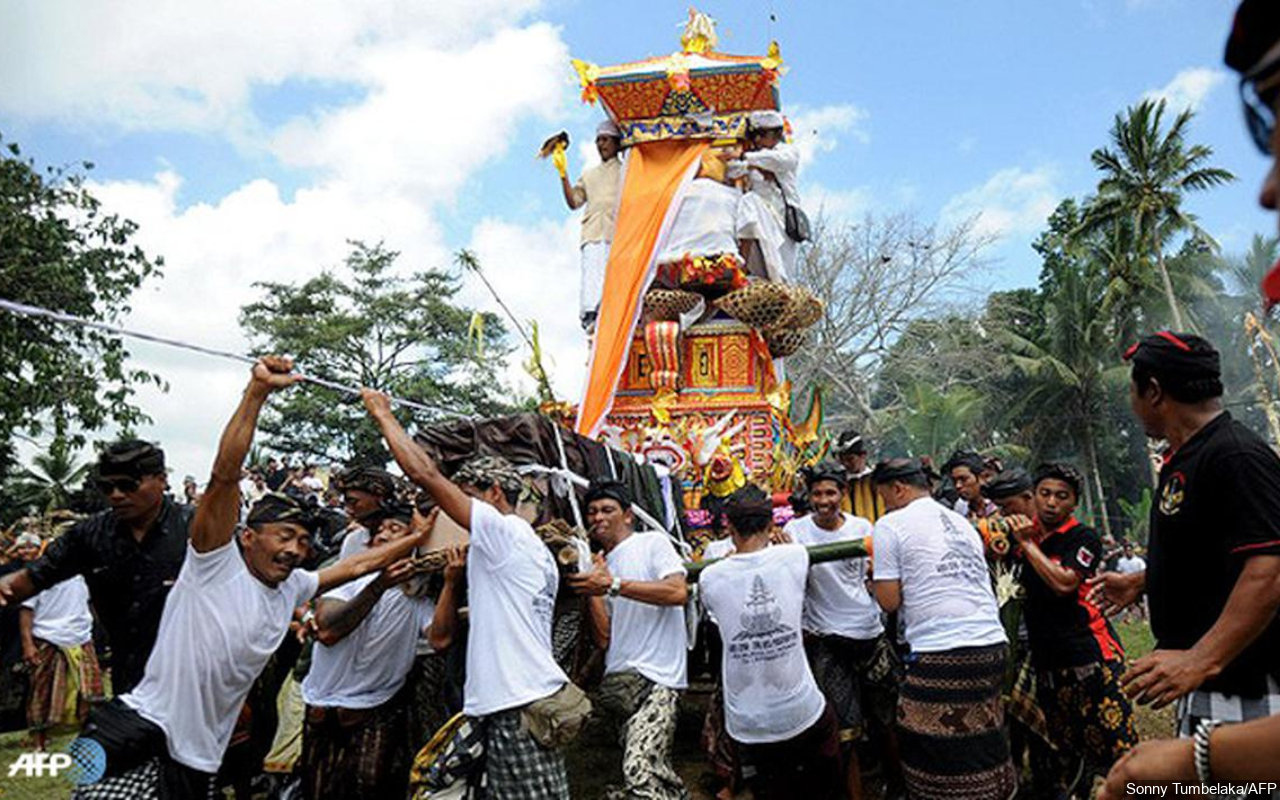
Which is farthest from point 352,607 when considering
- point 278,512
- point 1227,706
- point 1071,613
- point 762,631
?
point 1071,613

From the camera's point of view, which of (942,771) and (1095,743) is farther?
(1095,743)

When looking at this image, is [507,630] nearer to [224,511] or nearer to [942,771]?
[224,511]

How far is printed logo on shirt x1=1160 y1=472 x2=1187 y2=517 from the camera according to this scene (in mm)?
2455

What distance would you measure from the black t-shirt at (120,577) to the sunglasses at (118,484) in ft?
0.62

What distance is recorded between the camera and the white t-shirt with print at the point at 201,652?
2902 millimetres

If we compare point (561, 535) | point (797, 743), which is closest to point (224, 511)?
point (561, 535)

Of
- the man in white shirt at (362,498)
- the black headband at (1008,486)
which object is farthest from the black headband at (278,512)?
the black headband at (1008,486)

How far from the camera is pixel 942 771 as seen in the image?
3986 mm

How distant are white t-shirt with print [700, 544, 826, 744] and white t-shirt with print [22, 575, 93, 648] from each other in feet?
22.1

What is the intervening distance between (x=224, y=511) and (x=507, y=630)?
1120 millimetres

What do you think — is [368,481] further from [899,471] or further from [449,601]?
[899,471]

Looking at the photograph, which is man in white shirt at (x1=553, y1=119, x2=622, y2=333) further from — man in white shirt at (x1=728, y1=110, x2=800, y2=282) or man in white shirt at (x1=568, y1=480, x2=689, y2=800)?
man in white shirt at (x1=568, y1=480, x2=689, y2=800)

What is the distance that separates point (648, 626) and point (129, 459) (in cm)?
240

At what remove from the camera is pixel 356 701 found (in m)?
4.06
